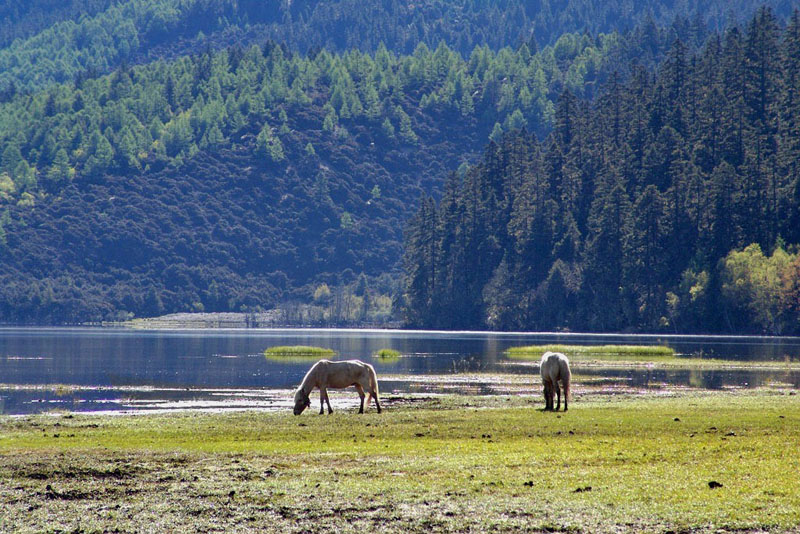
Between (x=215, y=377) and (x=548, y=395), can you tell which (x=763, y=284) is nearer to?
(x=215, y=377)

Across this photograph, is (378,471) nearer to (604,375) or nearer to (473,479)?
(473,479)

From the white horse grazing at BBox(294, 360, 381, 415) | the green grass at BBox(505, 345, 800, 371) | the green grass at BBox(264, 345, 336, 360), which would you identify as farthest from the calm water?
the white horse grazing at BBox(294, 360, 381, 415)

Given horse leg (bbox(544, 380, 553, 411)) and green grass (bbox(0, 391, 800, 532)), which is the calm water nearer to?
horse leg (bbox(544, 380, 553, 411))

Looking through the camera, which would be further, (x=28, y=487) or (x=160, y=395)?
(x=160, y=395)

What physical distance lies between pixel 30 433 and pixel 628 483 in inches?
764

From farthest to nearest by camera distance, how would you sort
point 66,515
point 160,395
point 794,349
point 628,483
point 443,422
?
point 794,349 → point 160,395 → point 443,422 → point 628,483 → point 66,515

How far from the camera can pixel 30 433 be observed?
35969 mm

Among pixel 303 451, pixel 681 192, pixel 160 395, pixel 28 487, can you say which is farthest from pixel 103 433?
pixel 681 192

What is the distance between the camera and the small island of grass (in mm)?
101775

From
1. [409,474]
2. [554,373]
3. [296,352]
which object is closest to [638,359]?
[296,352]

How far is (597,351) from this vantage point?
363 ft

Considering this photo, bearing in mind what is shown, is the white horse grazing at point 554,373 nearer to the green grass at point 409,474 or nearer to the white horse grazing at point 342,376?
the green grass at point 409,474

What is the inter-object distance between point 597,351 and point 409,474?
8651 cm

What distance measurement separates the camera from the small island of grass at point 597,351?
101775 millimetres
